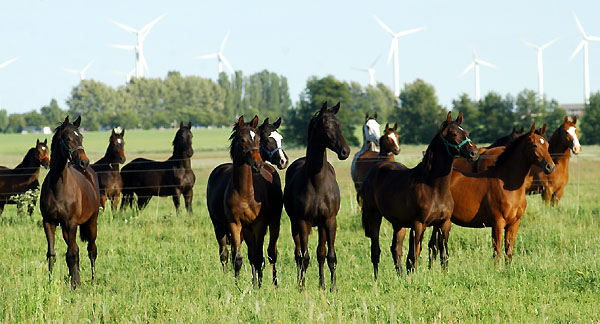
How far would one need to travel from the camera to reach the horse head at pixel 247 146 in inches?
322

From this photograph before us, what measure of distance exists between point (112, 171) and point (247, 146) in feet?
28.9

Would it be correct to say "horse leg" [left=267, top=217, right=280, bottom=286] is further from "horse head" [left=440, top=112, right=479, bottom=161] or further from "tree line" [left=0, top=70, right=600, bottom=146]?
"tree line" [left=0, top=70, right=600, bottom=146]

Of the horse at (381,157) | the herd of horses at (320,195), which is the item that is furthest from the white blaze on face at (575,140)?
the herd of horses at (320,195)

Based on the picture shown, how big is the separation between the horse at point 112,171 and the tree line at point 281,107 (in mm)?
52981

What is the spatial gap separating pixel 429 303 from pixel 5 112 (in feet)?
472

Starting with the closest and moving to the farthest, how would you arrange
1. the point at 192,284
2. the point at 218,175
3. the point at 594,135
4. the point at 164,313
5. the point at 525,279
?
the point at 164,313 → the point at 525,279 → the point at 192,284 → the point at 218,175 → the point at 594,135

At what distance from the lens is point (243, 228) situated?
9.07m

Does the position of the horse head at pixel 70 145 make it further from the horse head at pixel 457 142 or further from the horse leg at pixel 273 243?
the horse head at pixel 457 142

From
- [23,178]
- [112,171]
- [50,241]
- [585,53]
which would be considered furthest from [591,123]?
[50,241]

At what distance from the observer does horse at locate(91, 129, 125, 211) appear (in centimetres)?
1608

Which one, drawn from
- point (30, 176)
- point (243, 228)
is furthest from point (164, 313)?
point (30, 176)

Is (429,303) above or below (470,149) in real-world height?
below

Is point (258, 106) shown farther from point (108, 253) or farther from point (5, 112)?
point (108, 253)

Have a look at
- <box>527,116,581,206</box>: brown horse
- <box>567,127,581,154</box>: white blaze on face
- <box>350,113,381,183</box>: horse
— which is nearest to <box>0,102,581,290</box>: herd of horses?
<box>567,127,581,154</box>: white blaze on face
